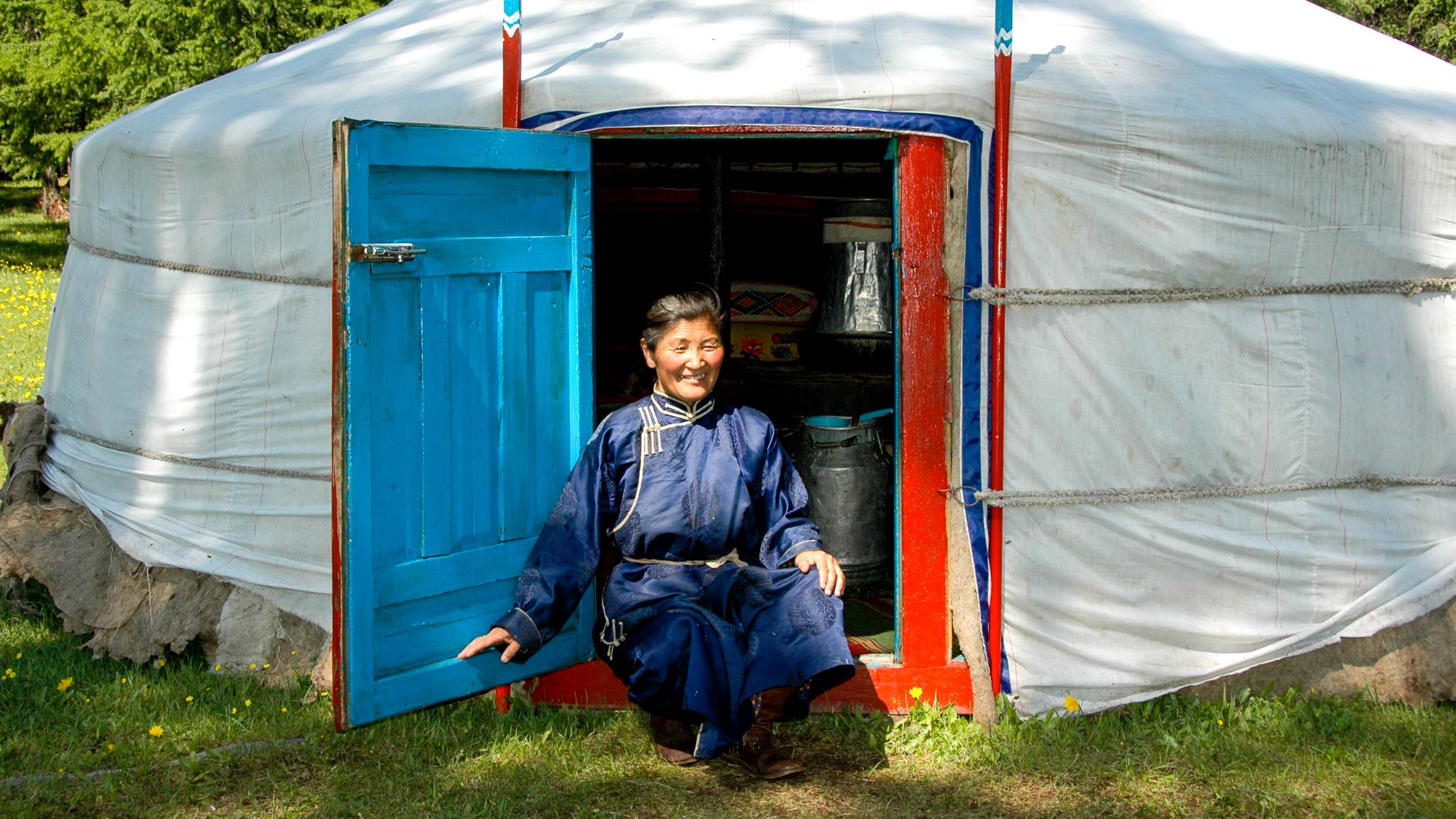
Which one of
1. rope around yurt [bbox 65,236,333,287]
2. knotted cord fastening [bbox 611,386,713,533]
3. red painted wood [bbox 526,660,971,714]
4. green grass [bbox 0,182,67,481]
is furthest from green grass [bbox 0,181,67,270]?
knotted cord fastening [bbox 611,386,713,533]

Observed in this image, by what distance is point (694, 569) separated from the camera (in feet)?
10.7

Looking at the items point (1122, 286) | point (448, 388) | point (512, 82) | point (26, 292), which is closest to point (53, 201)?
point (26, 292)

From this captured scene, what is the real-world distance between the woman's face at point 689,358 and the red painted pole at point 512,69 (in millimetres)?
615

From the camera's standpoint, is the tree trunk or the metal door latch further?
the tree trunk

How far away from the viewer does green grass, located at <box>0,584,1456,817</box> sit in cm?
311

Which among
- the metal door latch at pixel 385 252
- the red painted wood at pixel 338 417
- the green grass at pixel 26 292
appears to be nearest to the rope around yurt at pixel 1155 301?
the metal door latch at pixel 385 252

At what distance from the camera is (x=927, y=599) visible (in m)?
3.48

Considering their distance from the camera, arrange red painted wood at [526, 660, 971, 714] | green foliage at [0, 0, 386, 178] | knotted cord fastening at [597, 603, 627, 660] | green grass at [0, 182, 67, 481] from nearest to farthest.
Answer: knotted cord fastening at [597, 603, 627, 660]
red painted wood at [526, 660, 971, 714]
green grass at [0, 182, 67, 481]
green foliage at [0, 0, 386, 178]

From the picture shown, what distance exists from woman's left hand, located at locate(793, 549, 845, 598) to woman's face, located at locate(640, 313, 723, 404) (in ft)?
1.46

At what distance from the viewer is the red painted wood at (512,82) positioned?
10.6 ft

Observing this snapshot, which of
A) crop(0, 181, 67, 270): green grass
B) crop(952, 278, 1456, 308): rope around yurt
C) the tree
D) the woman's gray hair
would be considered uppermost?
the tree

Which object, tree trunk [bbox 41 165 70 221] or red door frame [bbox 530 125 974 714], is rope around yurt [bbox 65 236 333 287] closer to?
red door frame [bbox 530 125 974 714]

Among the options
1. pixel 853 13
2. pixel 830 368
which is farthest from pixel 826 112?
pixel 830 368

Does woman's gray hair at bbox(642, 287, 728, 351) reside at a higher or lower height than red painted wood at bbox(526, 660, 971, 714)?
higher
